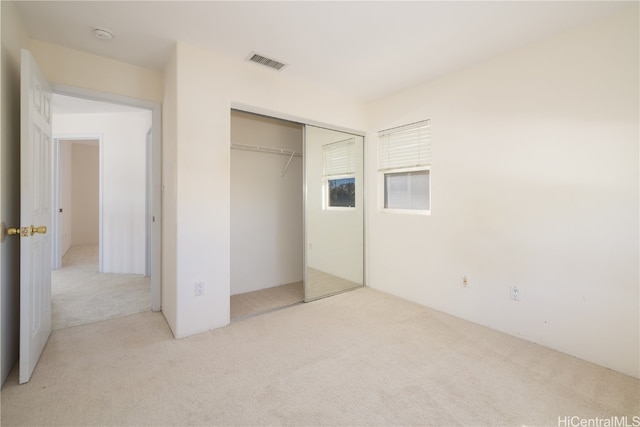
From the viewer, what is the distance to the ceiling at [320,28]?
6.35 feet

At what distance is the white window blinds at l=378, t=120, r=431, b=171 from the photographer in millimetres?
3188

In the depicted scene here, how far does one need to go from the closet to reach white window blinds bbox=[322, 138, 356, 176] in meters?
0.54

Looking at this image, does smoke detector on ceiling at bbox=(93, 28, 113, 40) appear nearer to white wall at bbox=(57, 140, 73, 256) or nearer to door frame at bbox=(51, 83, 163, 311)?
door frame at bbox=(51, 83, 163, 311)

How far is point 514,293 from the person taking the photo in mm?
2498

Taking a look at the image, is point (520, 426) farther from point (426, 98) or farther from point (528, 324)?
point (426, 98)

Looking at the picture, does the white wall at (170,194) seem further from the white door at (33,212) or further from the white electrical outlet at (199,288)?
A: the white door at (33,212)

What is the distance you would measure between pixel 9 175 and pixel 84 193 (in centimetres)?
668

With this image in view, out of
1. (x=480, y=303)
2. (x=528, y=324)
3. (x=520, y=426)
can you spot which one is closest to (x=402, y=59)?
(x=480, y=303)

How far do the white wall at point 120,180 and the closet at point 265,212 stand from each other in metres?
1.98

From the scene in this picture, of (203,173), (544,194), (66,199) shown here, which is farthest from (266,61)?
(66,199)

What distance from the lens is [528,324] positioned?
2.41 m

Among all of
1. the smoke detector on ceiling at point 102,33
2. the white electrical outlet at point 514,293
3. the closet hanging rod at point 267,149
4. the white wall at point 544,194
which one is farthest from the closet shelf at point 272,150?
the white electrical outlet at point 514,293

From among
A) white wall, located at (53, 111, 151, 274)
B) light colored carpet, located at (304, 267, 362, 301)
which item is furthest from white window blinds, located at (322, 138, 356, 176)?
white wall, located at (53, 111, 151, 274)

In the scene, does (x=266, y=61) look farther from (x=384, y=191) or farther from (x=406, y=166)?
(x=384, y=191)
